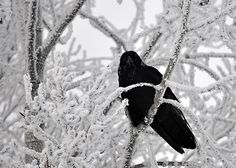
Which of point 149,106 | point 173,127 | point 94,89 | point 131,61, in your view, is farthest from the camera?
point 131,61

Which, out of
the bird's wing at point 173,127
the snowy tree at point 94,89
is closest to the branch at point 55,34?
the snowy tree at point 94,89

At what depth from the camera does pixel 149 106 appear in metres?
3.49

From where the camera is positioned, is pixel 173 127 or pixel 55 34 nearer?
pixel 55 34

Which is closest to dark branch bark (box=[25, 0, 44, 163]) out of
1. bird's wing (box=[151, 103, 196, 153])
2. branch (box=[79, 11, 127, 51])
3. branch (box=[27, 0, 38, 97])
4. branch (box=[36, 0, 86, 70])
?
branch (box=[27, 0, 38, 97])

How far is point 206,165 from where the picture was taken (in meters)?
2.50

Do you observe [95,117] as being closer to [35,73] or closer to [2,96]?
[35,73]

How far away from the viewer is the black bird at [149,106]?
3.19 m

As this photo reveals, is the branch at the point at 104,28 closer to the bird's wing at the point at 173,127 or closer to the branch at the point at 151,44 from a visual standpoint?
the branch at the point at 151,44

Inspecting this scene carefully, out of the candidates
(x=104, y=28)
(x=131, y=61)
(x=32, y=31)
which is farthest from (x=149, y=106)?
(x=32, y=31)

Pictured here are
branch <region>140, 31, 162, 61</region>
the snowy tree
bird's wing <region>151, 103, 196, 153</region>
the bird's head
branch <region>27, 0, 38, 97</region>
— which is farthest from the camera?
the bird's head

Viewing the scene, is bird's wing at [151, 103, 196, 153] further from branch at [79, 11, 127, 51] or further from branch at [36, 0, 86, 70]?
branch at [36, 0, 86, 70]

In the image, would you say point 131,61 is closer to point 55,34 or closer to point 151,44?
point 151,44

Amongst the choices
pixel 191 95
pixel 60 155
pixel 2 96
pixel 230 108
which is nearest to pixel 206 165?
pixel 60 155

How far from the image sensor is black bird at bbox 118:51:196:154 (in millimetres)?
3188
